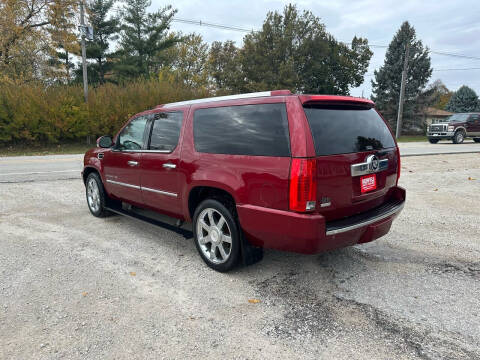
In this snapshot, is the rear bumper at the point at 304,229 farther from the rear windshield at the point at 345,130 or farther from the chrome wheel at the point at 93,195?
the chrome wheel at the point at 93,195

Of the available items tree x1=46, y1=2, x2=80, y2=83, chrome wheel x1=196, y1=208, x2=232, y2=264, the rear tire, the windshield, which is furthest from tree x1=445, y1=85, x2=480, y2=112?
chrome wheel x1=196, y1=208, x2=232, y2=264

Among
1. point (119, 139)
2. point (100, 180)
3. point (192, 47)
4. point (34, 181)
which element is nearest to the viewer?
point (119, 139)

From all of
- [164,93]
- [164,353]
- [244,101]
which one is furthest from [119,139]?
[164,93]

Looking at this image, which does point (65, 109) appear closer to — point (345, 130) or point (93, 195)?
point (93, 195)

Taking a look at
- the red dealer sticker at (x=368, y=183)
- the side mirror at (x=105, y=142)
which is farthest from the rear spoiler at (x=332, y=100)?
the side mirror at (x=105, y=142)

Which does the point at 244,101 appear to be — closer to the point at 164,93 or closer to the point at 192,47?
the point at 164,93

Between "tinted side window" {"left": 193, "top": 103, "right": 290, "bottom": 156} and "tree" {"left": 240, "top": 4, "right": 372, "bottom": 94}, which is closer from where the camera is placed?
"tinted side window" {"left": 193, "top": 103, "right": 290, "bottom": 156}

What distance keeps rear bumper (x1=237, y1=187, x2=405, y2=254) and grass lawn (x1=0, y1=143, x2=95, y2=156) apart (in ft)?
56.4

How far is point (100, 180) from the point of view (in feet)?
17.8

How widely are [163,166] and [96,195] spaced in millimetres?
2163

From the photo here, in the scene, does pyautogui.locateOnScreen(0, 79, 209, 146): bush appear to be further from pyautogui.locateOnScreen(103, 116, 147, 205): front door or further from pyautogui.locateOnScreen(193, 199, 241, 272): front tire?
pyautogui.locateOnScreen(193, 199, 241, 272): front tire

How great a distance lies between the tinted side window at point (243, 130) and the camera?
294 centimetres

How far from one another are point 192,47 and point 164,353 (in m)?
46.6

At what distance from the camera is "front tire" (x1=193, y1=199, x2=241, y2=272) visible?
3309 mm
